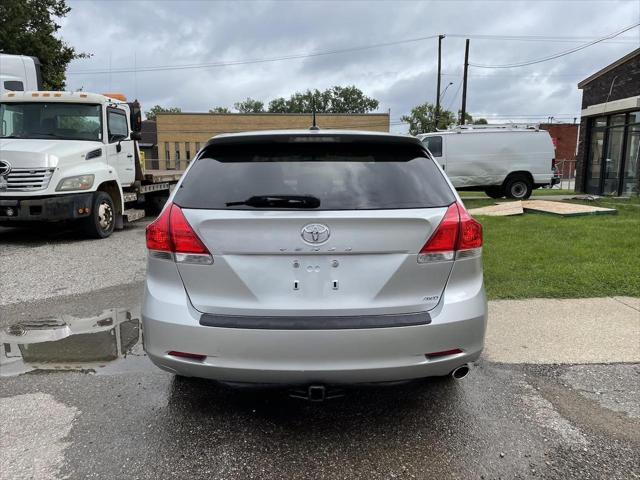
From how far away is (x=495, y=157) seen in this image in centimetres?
1722

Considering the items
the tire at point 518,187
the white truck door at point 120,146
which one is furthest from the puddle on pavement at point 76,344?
the tire at point 518,187

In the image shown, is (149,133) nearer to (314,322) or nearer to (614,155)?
(614,155)

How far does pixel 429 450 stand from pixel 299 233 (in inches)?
55.9

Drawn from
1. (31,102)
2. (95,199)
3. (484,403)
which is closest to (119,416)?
(484,403)

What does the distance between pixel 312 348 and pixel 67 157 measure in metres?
8.11

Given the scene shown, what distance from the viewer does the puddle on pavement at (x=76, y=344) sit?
3963 mm

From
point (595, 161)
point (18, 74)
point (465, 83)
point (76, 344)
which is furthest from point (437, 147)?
point (465, 83)

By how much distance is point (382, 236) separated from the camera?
2574 millimetres

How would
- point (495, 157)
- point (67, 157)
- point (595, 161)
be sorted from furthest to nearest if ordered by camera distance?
point (595, 161), point (495, 157), point (67, 157)

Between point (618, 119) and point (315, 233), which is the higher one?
point (618, 119)

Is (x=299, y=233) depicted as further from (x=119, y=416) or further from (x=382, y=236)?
(x=119, y=416)

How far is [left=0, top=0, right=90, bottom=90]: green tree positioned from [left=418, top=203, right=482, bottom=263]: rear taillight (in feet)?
77.5

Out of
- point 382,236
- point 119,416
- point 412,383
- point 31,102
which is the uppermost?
point 31,102

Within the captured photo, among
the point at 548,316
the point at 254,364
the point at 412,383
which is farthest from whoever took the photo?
the point at 548,316
